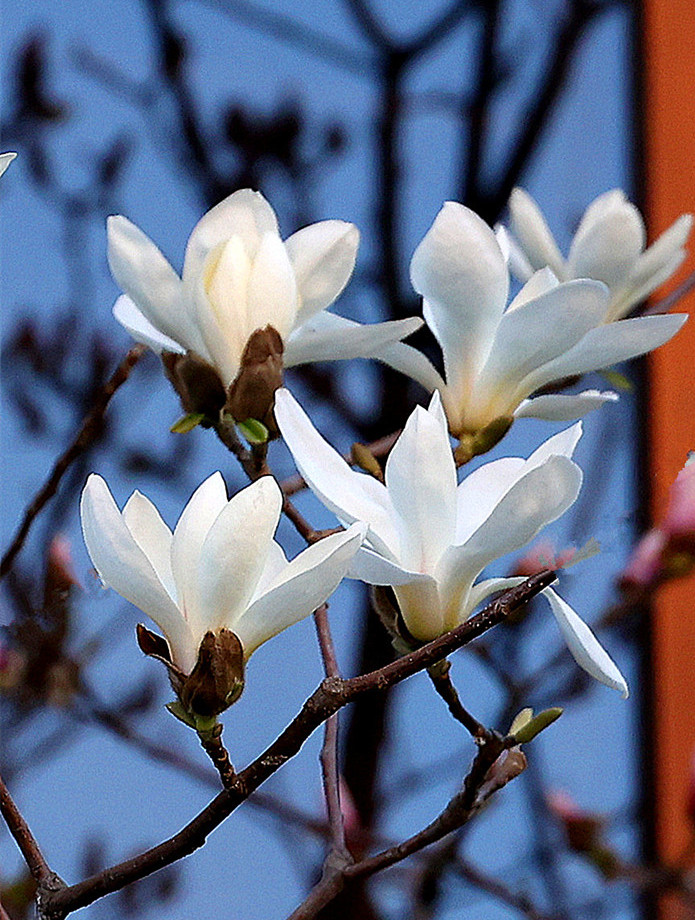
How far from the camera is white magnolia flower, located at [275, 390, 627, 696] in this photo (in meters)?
0.22

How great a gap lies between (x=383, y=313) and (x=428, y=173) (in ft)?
0.68

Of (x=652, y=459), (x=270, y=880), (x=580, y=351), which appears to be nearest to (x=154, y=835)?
(x=270, y=880)

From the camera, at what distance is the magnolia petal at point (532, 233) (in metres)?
0.42

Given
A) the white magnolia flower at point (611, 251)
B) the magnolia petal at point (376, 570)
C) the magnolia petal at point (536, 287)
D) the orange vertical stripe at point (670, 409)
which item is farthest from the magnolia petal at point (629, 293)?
the orange vertical stripe at point (670, 409)

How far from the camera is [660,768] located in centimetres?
108

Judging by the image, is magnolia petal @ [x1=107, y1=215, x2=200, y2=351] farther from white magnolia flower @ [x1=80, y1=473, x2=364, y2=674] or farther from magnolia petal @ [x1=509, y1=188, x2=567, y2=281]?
magnolia petal @ [x1=509, y1=188, x2=567, y2=281]

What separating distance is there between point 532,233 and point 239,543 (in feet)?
0.84

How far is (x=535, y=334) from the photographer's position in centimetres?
28

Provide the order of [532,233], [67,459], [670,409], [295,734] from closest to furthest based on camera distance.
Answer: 1. [295,734]
2. [67,459]
3. [532,233]
4. [670,409]

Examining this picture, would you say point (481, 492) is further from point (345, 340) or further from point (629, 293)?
point (629, 293)

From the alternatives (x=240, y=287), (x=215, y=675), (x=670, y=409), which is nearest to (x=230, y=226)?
(x=240, y=287)

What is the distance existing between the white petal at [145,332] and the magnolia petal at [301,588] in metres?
0.09

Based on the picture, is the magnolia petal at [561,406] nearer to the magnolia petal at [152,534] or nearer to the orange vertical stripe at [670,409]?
the magnolia petal at [152,534]

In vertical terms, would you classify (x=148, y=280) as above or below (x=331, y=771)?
above
